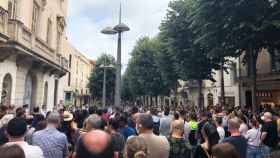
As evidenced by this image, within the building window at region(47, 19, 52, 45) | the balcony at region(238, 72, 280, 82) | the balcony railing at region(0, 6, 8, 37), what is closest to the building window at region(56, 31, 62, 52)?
the building window at region(47, 19, 52, 45)

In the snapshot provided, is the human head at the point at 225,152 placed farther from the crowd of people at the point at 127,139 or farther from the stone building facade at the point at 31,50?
the stone building facade at the point at 31,50

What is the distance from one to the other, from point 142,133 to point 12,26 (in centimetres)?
1225

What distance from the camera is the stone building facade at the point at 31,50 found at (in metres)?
14.4

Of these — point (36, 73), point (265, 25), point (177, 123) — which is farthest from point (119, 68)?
point (36, 73)

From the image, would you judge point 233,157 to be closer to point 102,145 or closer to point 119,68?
point 102,145

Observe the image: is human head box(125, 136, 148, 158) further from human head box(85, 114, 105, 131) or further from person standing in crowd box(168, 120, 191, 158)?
person standing in crowd box(168, 120, 191, 158)

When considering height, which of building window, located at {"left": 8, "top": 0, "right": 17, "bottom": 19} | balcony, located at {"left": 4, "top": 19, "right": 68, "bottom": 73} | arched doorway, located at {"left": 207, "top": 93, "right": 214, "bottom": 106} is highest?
building window, located at {"left": 8, "top": 0, "right": 17, "bottom": 19}

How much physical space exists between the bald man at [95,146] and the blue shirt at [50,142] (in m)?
2.48

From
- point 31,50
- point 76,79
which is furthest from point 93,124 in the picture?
point 76,79

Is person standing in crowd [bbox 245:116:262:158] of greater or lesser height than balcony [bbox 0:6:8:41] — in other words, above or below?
below

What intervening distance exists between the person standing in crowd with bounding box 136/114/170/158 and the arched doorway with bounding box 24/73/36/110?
1600 cm

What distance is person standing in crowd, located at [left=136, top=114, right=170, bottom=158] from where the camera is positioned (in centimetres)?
426

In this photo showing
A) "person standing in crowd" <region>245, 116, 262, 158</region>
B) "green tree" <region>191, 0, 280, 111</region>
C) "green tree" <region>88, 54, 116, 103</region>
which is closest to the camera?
"person standing in crowd" <region>245, 116, 262, 158</region>

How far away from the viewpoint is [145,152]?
304cm
